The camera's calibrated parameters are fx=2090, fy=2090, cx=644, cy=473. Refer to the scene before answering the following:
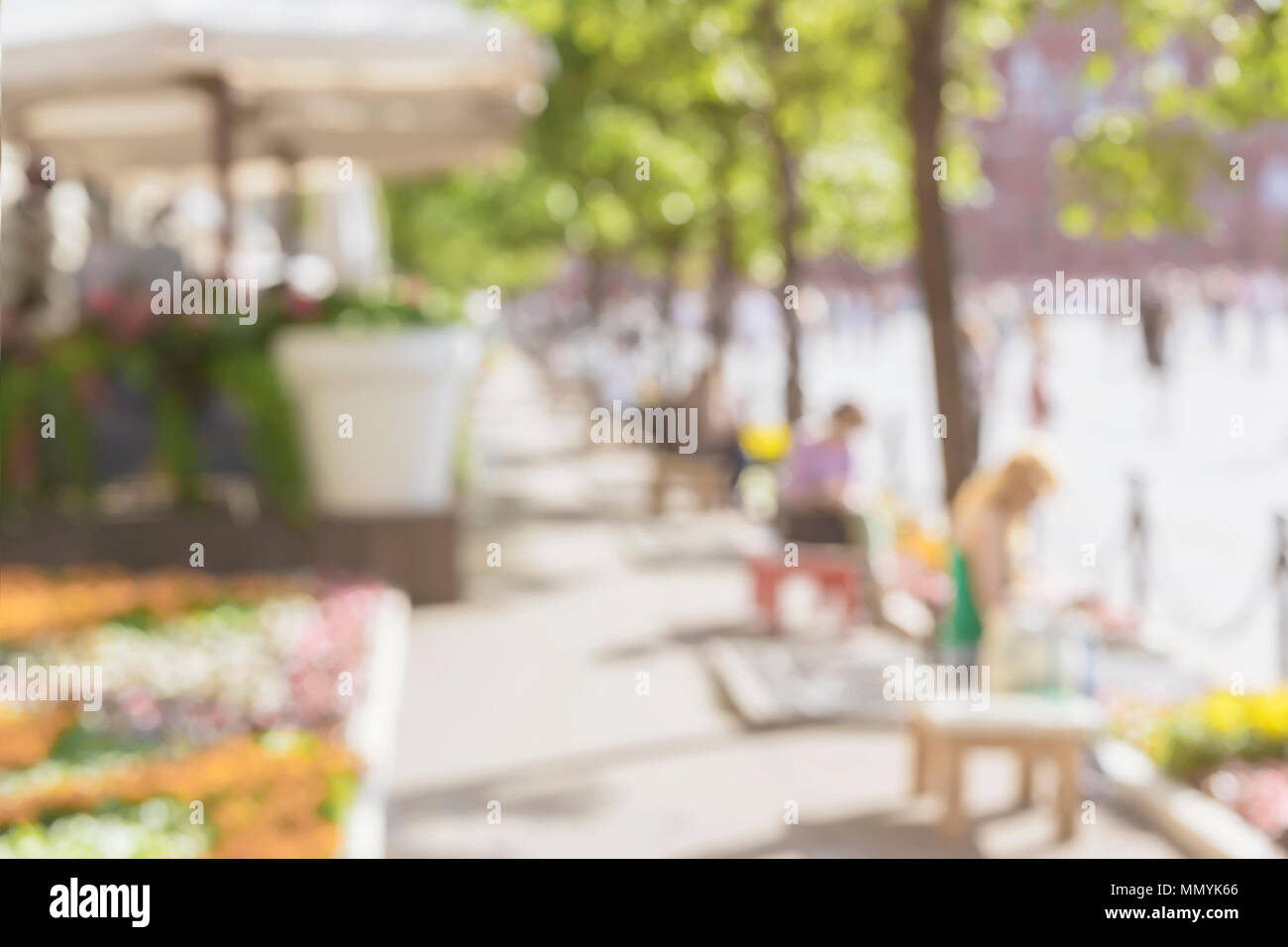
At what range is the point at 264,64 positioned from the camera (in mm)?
12961

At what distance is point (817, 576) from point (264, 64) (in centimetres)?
467

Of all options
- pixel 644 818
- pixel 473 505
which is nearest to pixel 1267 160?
pixel 473 505

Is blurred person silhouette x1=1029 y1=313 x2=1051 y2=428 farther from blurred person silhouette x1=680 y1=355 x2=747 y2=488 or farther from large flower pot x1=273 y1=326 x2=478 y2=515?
large flower pot x1=273 y1=326 x2=478 y2=515

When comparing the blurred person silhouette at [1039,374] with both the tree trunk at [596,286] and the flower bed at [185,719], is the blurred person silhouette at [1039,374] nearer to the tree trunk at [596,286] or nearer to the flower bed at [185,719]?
the flower bed at [185,719]

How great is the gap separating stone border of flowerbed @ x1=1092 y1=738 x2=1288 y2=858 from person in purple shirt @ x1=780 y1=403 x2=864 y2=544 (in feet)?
12.9

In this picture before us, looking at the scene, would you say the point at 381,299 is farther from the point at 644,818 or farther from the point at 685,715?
the point at 644,818

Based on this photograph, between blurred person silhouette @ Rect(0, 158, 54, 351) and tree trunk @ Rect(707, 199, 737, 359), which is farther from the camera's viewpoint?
tree trunk @ Rect(707, 199, 737, 359)

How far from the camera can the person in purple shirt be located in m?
12.5

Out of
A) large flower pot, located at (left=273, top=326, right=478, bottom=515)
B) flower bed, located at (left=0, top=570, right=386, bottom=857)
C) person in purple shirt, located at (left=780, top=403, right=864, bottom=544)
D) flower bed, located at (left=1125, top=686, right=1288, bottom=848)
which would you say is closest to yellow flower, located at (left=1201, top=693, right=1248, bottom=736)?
flower bed, located at (left=1125, top=686, right=1288, bottom=848)

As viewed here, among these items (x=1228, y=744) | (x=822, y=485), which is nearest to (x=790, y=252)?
(x=822, y=485)

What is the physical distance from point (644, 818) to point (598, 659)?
11.7ft

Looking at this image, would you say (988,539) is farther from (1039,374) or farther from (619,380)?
(619,380)
